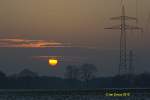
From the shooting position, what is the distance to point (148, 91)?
88.9 m

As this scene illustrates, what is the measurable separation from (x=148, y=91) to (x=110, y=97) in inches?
208

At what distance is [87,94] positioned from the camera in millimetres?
84250

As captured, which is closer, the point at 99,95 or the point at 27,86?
the point at 99,95

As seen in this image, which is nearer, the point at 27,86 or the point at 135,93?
the point at 135,93

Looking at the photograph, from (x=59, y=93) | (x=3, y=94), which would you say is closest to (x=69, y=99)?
(x=59, y=93)

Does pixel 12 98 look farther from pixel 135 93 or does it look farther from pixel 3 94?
pixel 135 93

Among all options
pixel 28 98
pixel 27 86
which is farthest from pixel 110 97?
pixel 27 86

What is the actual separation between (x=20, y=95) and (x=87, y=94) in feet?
21.6

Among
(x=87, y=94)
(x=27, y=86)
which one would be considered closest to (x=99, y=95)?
(x=87, y=94)

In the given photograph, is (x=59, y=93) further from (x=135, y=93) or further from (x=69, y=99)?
(x=135, y=93)

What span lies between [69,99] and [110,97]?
418 cm

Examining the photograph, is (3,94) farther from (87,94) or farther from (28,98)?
(87,94)

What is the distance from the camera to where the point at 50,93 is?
8494cm

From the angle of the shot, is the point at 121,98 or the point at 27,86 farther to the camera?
the point at 27,86
